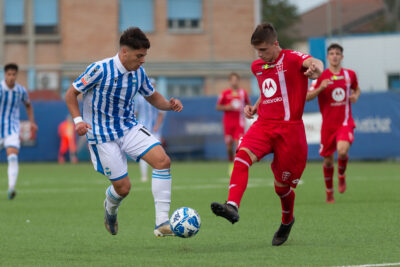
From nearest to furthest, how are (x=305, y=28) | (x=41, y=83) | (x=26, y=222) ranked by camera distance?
1. (x=26, y=222)
2. (x=41, y=83)
3. (x=305, y=28)

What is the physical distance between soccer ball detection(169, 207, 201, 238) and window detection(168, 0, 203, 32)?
31246 mm

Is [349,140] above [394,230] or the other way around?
above

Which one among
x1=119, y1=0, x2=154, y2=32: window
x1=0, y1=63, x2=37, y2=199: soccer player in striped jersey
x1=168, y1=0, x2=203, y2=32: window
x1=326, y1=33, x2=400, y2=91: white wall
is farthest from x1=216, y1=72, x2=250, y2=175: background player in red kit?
x1=119, y1=0, x2=154, y2=32: window

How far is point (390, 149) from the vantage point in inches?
1049

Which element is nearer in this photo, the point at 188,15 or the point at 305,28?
the point at 188,15

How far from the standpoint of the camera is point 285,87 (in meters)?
8.11

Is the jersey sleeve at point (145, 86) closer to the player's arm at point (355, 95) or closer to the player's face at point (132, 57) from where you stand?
the player's face at point (132, 57)

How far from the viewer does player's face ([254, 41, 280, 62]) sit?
7.89 metres

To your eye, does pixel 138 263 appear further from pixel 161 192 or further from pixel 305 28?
pixel 305 28

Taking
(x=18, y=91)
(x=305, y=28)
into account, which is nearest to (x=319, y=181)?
(x=18, y=91)

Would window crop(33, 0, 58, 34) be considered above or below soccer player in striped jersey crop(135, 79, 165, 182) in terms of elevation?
above

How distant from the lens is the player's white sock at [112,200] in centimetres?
868

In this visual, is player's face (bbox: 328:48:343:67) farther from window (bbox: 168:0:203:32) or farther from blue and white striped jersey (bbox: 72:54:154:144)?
window (bbox: 168:0:203:32)

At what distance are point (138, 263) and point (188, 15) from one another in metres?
32.2
